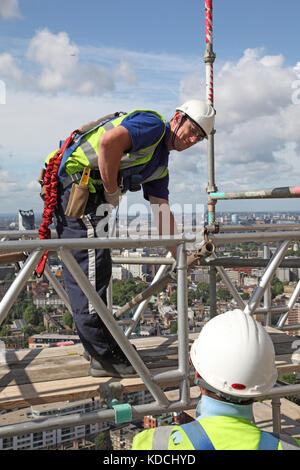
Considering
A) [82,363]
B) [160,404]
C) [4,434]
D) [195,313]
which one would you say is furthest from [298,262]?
[195,313]

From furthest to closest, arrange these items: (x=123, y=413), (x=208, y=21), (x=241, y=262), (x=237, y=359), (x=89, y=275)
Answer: (x=208, y=21)
(x=241, y=262)
(x=89, y=275)
(x=123, y=413)
(x=237, y=359)

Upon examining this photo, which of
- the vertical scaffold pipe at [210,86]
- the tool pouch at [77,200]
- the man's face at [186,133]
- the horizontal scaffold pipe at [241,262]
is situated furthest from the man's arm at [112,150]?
the vertical scaffold pipe at [210,86]

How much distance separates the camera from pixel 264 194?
5.57 meters

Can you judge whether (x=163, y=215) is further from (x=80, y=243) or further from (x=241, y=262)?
(x=80, y=243)

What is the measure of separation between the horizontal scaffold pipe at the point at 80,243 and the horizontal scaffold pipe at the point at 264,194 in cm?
197

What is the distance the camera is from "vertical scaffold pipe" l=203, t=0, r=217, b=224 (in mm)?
6633

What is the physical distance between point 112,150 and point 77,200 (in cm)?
50

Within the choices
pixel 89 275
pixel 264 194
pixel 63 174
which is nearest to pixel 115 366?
pixel 89 275

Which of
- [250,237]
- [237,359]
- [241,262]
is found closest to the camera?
[237,359]

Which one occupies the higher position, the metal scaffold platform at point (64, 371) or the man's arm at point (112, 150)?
the man's arm at point (112, 150)

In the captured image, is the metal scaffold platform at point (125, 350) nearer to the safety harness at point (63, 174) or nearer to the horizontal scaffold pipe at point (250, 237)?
the horizontal scaffold pipe at point (250, 237)

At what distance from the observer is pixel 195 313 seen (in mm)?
25391

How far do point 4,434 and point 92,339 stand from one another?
3.17ft

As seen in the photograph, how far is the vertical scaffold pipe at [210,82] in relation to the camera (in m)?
6.63
